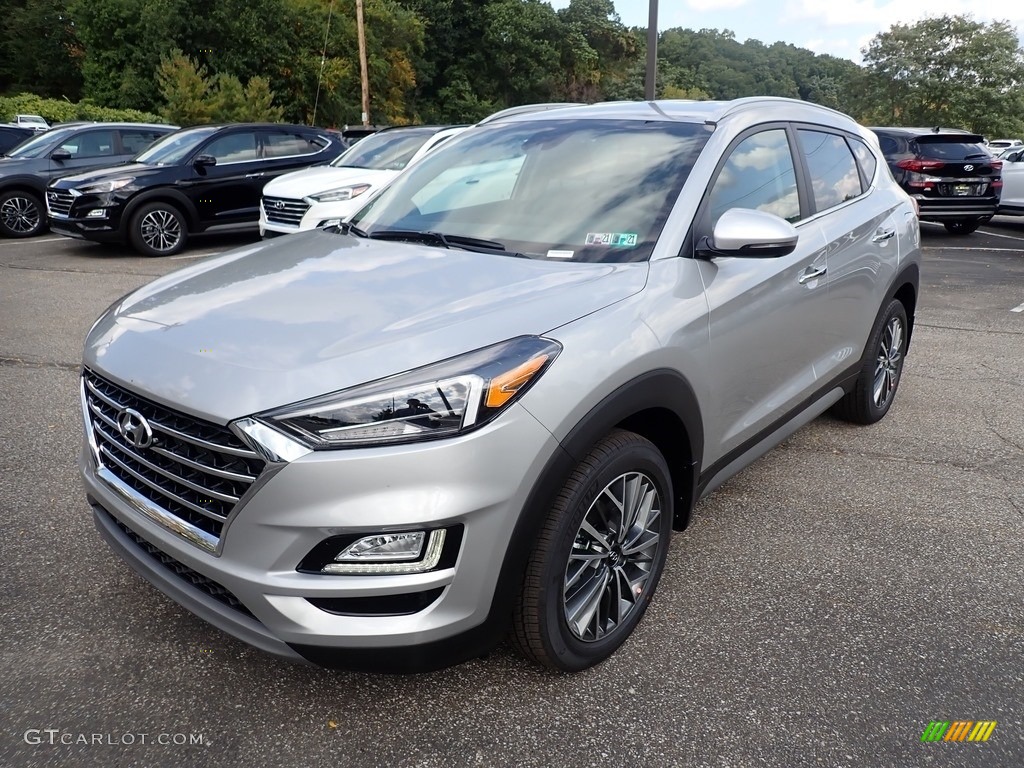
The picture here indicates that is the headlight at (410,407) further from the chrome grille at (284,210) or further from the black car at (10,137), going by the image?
the black car at (10,137)

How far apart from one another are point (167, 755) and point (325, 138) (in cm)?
1141

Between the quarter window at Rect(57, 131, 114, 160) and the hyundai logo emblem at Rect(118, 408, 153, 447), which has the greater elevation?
the quarter window at Rect(57, 131, 114, 160)

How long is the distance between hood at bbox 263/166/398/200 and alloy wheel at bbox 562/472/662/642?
7289 millimetres

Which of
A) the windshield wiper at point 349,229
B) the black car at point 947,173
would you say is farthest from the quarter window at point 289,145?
the windshield wiper at point 349,229

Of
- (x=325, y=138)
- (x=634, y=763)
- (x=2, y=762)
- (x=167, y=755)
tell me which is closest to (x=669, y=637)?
(x=634, y=763)

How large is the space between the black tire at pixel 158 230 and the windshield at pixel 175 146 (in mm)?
673

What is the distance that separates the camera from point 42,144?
12.2m

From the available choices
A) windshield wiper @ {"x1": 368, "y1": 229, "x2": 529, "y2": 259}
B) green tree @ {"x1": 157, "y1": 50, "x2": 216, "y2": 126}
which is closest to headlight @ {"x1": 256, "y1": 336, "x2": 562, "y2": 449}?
windshield wiper @ {"x1": 368, "y1": 229, "x2": 529, "y2": 259}

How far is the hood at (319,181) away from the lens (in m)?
9.41

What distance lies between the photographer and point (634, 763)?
219 centimetres

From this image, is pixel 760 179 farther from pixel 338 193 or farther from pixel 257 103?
pixel 257 103

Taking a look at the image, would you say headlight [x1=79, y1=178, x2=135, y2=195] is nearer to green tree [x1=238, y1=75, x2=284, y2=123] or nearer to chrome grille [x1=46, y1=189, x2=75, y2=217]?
chrome grille [x1=46, y1=189, x2=75, y2=217]

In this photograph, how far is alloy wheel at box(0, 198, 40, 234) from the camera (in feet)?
38.1

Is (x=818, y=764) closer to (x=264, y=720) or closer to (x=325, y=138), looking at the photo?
(x=264, y=720)
